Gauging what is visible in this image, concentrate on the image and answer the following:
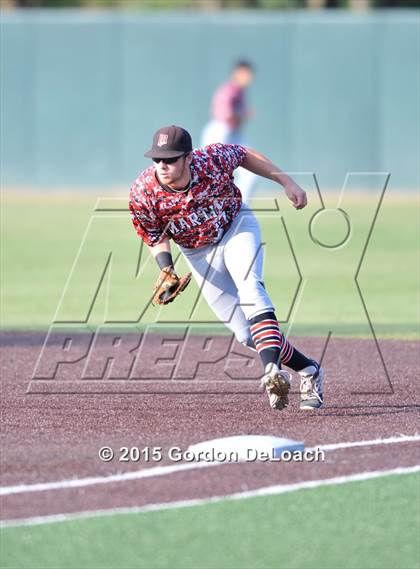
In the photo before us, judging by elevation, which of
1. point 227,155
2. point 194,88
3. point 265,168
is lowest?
point 194,88

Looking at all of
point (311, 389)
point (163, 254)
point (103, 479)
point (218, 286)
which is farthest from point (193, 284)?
point (103, 479)

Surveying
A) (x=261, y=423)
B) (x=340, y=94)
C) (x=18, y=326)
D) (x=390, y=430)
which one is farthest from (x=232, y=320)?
(x=340, y=94)

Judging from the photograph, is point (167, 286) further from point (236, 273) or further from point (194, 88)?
point (194, 88)

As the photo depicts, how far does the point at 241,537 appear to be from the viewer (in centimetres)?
524

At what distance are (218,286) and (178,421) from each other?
0.97 m

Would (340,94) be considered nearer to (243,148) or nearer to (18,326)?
(18,326)

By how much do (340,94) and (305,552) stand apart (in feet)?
79.2

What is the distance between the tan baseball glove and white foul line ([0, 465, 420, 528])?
1.96 metres

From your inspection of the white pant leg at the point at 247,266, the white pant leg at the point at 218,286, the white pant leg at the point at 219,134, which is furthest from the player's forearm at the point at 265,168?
the white pant leg at the point at 219,134

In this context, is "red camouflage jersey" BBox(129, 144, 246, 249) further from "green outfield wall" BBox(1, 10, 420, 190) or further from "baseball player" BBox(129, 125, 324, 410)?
"green outfield wall" BBox(1, 10, 420, 190)

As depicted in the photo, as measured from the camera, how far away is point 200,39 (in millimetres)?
28781

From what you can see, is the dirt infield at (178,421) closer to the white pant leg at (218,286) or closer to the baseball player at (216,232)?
the baseball player at (216,232)

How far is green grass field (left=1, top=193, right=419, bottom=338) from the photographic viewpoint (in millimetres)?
13195

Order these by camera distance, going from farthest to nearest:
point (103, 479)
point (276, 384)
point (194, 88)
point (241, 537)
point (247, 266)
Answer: point (194, 88), point (247, 266), point (276, 384), point (103, 479), point (241, 537)
